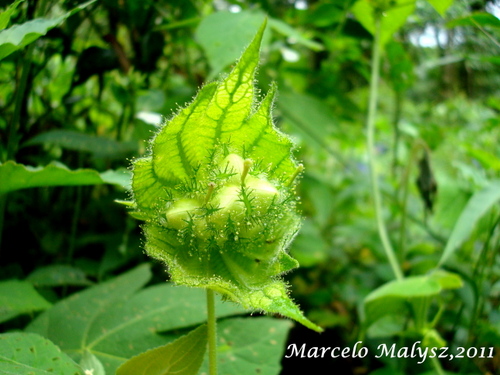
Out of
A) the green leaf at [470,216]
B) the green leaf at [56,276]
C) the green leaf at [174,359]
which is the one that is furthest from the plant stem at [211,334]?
the green leaf at [470,216]

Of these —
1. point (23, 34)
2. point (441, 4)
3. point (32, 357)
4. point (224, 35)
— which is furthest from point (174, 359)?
point (441, 4)

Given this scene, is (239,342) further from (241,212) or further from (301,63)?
(301,63)

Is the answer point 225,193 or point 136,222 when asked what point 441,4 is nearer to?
point 225,193

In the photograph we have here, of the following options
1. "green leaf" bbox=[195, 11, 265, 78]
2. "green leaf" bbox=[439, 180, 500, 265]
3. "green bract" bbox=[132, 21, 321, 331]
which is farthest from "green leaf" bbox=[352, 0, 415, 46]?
"green bract" bbox=[132, 21, 321, 331]

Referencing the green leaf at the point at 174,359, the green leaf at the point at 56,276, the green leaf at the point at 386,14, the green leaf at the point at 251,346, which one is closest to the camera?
the green leaf at the point at 174,359

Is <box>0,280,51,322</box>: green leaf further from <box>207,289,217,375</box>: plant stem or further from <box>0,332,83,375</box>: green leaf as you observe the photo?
<box>207,289,217,375</box>: plant stem

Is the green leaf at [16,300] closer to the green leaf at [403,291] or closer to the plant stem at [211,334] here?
the plant stem at [211,334]
